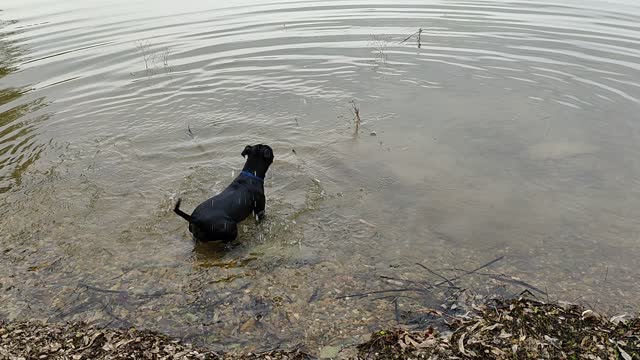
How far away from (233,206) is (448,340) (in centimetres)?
335

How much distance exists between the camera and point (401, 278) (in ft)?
18.8

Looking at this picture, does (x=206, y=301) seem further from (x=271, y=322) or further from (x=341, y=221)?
(x=341, y=221)

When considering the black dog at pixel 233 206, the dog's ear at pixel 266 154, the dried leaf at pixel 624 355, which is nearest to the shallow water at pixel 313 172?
the black dog at pixel 233 206

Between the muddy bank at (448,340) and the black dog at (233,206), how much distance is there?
1568 millimetres

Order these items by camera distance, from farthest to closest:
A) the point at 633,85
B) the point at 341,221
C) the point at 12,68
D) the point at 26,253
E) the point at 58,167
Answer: the point at 12,68 < the point at 633,85 < the point at 58,167 < the point at 341,221 < the point at 26,253

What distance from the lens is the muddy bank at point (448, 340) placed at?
4.13 metres

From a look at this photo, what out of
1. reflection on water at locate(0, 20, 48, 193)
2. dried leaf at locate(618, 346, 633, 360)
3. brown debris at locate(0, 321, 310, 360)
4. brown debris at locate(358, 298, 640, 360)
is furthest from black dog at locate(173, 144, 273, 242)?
dried leaf at locate(618, 346, 633, 360)

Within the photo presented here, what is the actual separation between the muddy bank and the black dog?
157 centimetres

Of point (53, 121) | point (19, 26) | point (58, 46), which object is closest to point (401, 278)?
point (53, 121)

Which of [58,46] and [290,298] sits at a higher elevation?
[58,46]

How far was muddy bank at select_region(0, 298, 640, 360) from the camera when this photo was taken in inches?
163

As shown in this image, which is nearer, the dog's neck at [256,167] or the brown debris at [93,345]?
the brown debris at [93,345]

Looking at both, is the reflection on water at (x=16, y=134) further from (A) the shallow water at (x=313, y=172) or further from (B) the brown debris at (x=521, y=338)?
(B) the brown debris at (x=521, y=338)

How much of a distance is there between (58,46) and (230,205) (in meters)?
14.6
